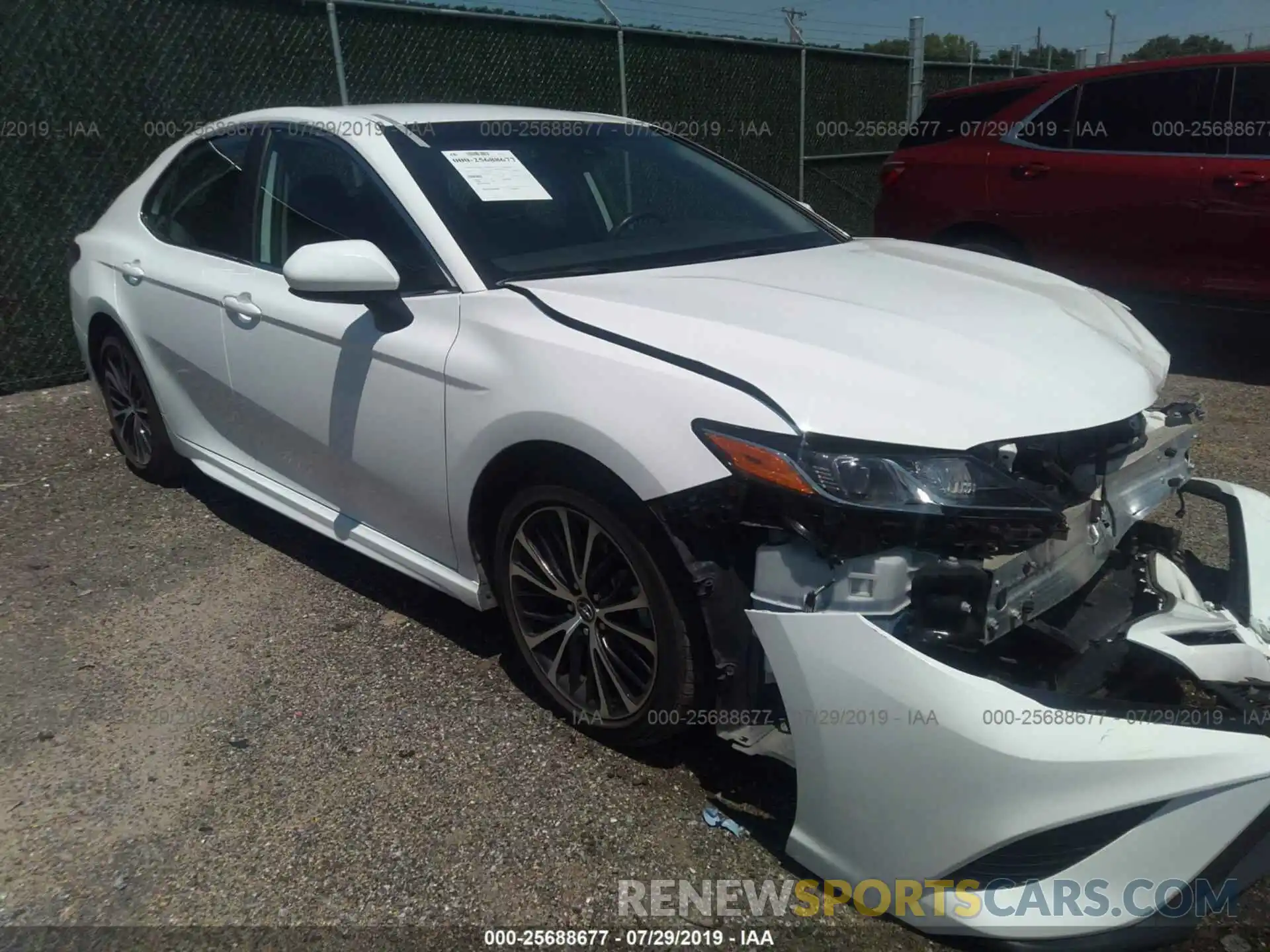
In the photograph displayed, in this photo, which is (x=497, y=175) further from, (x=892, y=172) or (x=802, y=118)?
(x=802, y=118)

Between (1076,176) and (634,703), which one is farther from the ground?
(1076,176)

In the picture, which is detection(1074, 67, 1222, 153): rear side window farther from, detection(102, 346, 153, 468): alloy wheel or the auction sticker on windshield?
detection(102, 346, 153, 468): alloy wheel

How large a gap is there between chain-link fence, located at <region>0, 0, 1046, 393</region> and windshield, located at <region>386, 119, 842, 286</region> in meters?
4.44

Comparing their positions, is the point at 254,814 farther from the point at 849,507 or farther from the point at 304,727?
the point at 849,507

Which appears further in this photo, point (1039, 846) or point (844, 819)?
point (844, 819)

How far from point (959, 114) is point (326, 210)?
506 centimetres

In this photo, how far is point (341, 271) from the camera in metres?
2.67

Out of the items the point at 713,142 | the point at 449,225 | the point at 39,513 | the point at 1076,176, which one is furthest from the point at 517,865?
the point at 713,142

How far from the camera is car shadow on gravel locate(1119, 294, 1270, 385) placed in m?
5.91

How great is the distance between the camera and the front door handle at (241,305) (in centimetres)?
333

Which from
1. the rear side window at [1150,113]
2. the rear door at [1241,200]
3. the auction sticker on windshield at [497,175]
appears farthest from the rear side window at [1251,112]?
the auction sticker on windshield at [497,175]

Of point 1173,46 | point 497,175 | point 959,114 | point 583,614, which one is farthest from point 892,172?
point 1173,46

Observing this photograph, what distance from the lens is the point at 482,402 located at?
2561mm

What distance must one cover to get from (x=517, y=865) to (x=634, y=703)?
477 millimetres
